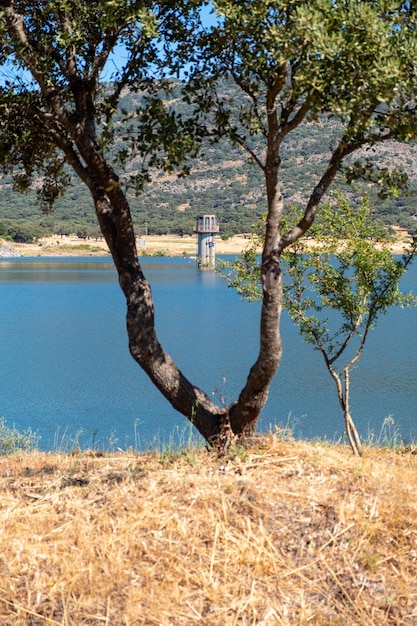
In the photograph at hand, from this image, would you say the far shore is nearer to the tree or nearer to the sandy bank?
the sandy bank

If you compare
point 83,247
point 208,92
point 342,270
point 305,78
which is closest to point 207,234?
point 83,247

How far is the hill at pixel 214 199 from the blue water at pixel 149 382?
5435 centimetres

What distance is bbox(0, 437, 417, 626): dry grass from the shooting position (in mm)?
5031

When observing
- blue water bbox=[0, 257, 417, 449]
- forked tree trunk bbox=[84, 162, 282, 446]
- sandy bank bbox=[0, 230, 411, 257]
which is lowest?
blue water bbox=[0, 257, 417, 449]

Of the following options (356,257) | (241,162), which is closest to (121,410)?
(356,257)

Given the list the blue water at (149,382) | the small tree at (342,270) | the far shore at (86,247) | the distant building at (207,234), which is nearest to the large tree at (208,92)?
the blue water at (149,382)

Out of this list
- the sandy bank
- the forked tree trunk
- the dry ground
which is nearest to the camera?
the forked tree trunk

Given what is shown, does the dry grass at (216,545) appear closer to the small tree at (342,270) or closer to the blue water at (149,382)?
the blue water at (149,382)

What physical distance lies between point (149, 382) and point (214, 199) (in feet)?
365

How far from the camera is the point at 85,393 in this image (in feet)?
76.2

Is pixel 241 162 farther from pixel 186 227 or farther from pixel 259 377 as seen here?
pixel 259 377

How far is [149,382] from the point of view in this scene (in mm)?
24875

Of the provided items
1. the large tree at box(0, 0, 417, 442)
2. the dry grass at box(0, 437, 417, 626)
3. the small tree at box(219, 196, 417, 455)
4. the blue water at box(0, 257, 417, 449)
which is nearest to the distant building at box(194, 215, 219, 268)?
the blue water at box(0, 257, 417, 449)

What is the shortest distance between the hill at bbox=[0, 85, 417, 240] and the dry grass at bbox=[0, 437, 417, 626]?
8562 cm
